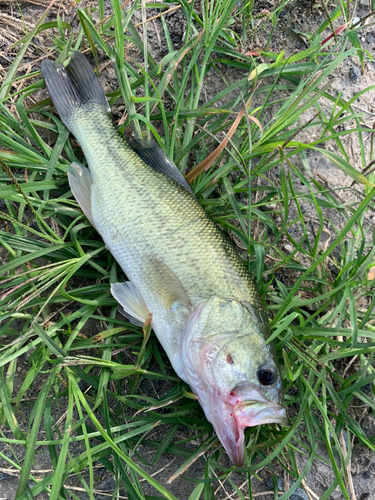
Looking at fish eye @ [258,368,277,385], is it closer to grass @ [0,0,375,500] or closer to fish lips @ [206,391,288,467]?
fish lips @ [206,391,288,467]

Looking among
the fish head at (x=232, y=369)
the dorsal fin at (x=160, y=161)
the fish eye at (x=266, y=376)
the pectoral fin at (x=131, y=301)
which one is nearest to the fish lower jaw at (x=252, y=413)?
the fish head at (x=232, y=369)

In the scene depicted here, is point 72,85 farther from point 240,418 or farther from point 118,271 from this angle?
point 240,418

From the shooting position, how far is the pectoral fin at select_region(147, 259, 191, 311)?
2.27m

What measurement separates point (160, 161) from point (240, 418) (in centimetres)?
168

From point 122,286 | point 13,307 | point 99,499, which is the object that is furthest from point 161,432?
point 13,307

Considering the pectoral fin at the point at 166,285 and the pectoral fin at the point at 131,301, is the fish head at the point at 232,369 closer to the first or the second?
the pectoral fin at the point at 166,285

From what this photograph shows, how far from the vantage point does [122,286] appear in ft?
8.04

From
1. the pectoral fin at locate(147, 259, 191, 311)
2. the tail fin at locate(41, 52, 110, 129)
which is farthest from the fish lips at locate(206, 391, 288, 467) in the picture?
the tail fin at locate(41, 52, 110, 129)

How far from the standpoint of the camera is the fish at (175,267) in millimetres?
2070

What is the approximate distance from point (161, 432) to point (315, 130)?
2690 mm

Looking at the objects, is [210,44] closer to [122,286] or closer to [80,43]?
[80,43]

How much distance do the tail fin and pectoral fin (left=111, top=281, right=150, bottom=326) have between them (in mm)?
1209

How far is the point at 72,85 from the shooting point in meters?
2.67

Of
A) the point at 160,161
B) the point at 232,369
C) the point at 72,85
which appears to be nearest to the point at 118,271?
the point at 160,161
